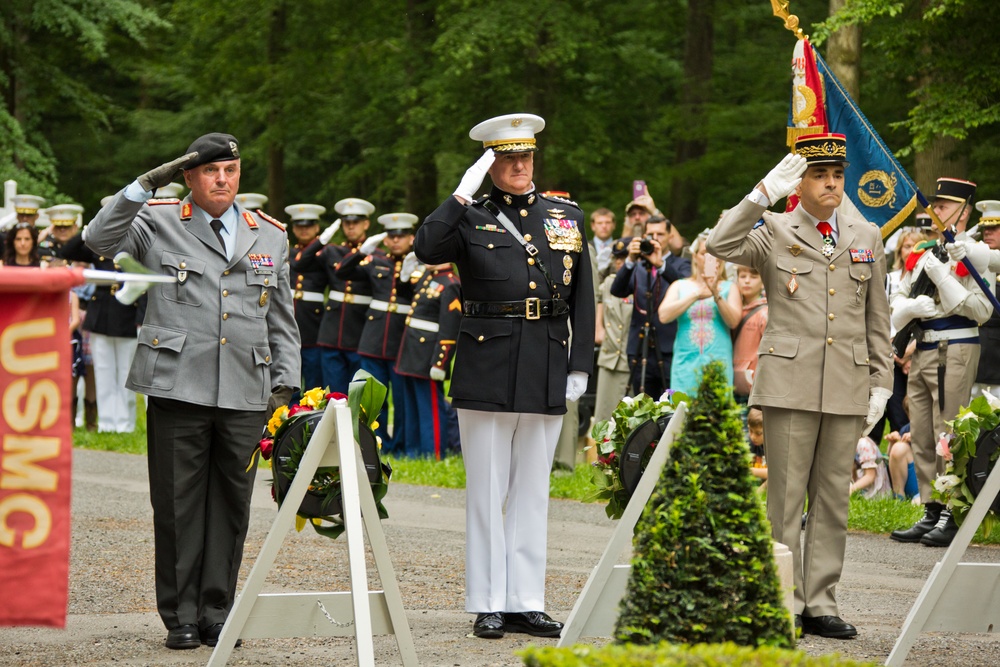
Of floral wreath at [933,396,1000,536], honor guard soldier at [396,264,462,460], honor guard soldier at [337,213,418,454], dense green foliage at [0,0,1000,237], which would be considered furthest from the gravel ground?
dense green foliage at [0,0,1000,237]

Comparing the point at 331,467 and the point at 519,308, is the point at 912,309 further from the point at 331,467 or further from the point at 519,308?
the point at 331,467

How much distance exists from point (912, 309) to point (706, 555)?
6.60m

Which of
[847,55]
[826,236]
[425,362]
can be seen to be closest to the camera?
[826,236]

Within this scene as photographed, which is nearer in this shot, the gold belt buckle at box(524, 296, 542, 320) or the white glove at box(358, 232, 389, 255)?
the gold belt buckle at box(524, 296, 542, 320)

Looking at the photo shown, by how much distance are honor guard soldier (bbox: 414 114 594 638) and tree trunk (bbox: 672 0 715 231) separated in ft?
58.6

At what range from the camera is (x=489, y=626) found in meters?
6.59

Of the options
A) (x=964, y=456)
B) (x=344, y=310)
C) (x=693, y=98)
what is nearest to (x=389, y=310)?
(x=344, y=310)

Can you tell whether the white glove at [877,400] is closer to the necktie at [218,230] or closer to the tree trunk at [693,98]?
the necktie at [218,230]

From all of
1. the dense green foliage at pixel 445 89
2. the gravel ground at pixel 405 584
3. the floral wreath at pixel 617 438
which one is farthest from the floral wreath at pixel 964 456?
the dense green foliage at pixel 445 89

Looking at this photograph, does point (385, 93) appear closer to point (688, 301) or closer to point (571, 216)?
point (688, 301)

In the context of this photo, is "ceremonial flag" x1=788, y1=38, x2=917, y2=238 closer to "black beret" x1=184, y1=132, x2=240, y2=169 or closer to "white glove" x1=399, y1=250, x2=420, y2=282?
"black beret" x1=184, y1=132, x2=240, y2=169

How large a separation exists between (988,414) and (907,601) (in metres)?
1.49

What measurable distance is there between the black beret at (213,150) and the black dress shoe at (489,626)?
239 centimetres

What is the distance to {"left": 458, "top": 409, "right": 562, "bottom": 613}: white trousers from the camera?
6691 millimetres
